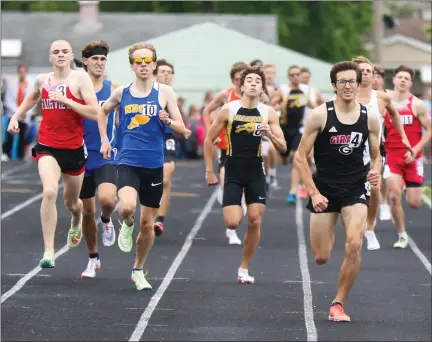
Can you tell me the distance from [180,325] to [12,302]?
1.98 m

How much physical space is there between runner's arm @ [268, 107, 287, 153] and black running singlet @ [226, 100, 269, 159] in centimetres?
5

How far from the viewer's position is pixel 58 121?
47.7 feet

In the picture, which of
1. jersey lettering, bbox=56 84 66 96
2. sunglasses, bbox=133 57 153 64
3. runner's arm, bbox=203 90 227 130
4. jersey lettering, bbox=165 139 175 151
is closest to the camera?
sunglasses, bbox=133 57 153 64

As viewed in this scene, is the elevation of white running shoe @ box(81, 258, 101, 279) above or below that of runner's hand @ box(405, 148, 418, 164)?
below

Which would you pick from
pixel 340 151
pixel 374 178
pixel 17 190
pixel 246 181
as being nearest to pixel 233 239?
pixel 246 181

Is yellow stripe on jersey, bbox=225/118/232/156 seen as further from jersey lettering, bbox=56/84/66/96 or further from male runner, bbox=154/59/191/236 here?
male runner, bbox=154/59/191/236

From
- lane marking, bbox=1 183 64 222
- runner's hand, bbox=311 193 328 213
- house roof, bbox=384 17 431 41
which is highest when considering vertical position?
runner's hand, bbox=311 193 328 213

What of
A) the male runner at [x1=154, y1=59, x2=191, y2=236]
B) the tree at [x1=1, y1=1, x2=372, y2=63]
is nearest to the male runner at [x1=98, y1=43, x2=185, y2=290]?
the male runner at [x1=154, y1=59, x2=191, y2=236]

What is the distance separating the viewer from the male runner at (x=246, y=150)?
15062mm

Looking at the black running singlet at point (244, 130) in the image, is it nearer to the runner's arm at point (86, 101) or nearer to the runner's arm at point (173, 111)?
the runner's arm at point (173, 111)

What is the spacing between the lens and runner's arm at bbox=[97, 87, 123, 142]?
46.8 ft

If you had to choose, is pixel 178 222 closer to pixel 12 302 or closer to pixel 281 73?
pixel 12 302

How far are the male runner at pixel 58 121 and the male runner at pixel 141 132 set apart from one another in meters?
0.31

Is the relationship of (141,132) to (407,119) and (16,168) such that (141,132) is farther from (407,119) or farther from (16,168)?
(16,168)
